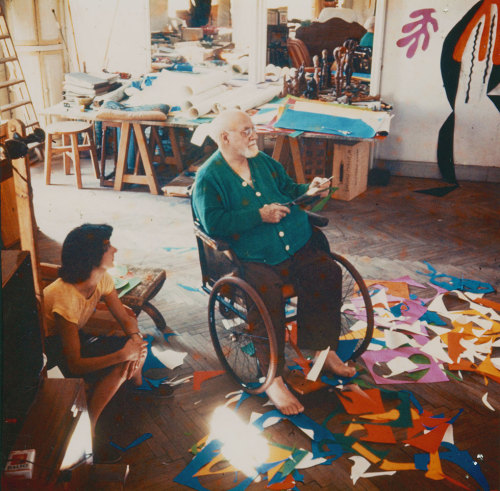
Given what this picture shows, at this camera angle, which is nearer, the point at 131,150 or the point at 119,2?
the point at 131,150

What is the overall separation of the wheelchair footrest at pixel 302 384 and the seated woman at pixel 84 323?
81 cm

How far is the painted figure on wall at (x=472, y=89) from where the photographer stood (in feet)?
19.5

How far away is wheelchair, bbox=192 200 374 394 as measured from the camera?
293 centimetres

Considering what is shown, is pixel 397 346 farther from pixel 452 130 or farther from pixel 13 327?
pixel 452 130

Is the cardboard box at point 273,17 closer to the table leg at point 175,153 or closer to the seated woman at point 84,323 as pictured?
the table leg at point 175,153

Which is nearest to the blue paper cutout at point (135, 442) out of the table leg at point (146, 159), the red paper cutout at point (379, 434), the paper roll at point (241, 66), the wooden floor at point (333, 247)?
the wooden floor at point (333, 247)

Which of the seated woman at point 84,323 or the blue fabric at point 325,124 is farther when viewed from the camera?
the blue fabric at point 325,124

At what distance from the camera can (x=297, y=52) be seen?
824 cm

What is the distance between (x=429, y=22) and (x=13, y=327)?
5.46 metres

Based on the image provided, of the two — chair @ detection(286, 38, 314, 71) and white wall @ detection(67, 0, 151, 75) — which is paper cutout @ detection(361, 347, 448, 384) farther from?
chair @ detection(286, 38, 314, 71)

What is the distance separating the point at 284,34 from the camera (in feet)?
24.9

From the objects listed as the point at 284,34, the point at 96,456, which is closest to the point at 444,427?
the point at 96,456

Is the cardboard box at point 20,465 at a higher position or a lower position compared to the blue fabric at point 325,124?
lower

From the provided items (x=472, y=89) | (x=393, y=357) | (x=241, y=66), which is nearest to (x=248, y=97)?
(x=241, y=66)
